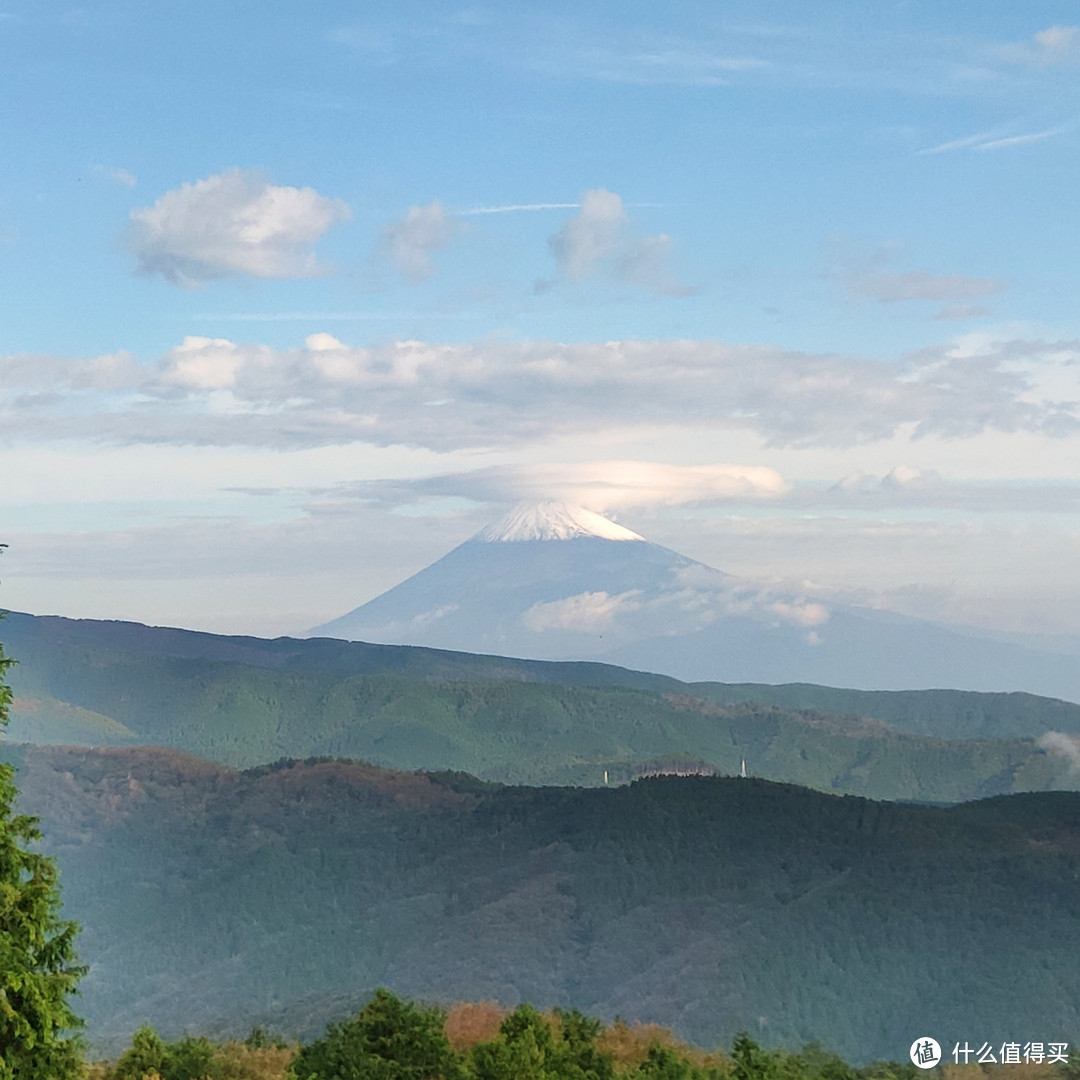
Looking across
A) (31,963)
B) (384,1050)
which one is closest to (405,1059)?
(384,1050)

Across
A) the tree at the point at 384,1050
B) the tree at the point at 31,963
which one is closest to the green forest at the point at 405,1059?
the tree at the point at 384,1050

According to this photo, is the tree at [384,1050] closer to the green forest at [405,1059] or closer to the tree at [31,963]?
the green forest at [405,1059]

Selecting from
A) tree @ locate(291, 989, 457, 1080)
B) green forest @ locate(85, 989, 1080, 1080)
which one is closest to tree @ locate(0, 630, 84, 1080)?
green forest @ locate(85, 989, 1080, 1080)

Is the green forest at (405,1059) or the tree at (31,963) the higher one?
the tree at (31,963)

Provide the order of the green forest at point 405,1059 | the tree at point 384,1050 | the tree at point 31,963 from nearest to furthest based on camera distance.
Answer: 1. the tree at point 31,963
2. the tree at point 384,1050
3. the green forest at point 405,1059

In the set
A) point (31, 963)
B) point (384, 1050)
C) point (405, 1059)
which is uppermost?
point (31, 963)

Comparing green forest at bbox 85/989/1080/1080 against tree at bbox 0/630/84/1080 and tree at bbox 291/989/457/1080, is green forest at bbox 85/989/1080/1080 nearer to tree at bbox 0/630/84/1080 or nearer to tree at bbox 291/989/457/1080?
tree at bbox 291/989/457/1080

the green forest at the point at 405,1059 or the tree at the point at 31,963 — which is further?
the green forest at the point at 405,1059

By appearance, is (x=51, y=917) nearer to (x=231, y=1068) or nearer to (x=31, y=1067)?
(x=31, y=1067)

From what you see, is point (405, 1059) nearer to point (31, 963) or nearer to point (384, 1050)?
point (384, 1050)

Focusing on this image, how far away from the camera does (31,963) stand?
1174 inches

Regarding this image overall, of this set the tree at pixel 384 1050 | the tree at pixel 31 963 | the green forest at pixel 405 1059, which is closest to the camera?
the tree at pixel 31 963

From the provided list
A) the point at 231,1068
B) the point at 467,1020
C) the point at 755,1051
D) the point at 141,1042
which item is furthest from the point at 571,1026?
the point at 467,1020

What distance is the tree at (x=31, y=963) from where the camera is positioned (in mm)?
28641
